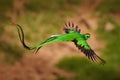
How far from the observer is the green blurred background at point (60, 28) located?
6.11 metres

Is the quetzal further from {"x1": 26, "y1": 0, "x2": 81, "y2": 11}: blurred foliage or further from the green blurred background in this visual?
{"x1": 26, "y1": 0, "x2": 81, "y2": 11}: blurred foliage

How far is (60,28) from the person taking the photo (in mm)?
6836

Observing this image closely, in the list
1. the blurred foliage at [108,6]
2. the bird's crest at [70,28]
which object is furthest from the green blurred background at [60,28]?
the bird's crest at [70,28]

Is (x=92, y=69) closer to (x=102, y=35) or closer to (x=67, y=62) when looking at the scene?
(x=67, y=62)

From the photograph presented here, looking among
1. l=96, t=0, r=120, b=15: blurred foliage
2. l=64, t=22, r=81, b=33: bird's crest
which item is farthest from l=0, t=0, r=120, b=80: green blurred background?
l=64, t=22, r=81, b=33: bird's crest

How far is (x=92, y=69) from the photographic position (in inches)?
238

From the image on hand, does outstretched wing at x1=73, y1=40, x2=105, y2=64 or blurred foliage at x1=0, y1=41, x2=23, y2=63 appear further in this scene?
blurred foliage at x1=0, y1=41, x2=23, y2=63

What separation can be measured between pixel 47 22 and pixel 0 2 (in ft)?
3.22

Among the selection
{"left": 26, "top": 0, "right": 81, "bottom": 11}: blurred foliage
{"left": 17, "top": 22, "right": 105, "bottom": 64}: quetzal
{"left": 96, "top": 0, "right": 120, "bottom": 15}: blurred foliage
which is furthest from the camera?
{"left": 96, "top": 0, "right": 120, "bottom": 15}: blurred foliage

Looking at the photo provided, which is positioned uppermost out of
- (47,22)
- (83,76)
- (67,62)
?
(47,22)

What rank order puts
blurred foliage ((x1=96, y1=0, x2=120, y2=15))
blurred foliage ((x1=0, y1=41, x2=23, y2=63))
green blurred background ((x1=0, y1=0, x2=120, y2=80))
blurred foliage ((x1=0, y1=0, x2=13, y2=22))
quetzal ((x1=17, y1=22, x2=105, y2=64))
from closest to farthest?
1. quetzal ((x1=17, y1=22, x2=105, y2=64))
2. green blurred background ((x1=0, y1=0, x2=120, y2=80))
3. blurred foliage ((x1=0, y1=41, x2=23, y2=63))
4. blurred foliage ((x1=0, y1=0, x2=13, y2=22))
5. blurred foliage ((x1=96, y1=0, x2=120, y2=15))

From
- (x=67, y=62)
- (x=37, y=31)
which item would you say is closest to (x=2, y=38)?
(x=37, y=31)

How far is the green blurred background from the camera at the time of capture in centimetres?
611

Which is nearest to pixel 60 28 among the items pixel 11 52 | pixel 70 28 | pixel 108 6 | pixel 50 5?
pixel 50 5
